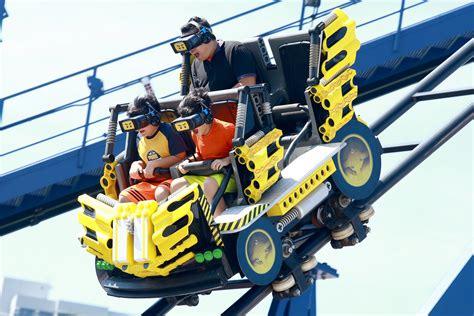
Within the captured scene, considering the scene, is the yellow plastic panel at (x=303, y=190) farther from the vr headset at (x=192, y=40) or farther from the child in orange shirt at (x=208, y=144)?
the vr headset at (x=192, y=40)

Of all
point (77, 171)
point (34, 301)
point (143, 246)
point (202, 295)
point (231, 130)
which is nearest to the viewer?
point (143, 246)

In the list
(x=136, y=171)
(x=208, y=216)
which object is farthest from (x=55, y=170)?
(x=208, y=216)

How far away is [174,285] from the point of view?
7199 mm

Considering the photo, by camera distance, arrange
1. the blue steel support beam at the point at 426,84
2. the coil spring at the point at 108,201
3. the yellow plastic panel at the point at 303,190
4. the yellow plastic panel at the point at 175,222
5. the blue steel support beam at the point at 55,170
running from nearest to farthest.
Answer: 1. the yellow plastic panel at the point at 175,222
2. the coil spring at the point at 108,201
3. the yellow plastic panel at the point at 303,190
4. the blue steel support beam at the point at 426,84
5. the blue steel support beam at the point at 55,170

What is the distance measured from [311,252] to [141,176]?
1.11 meters

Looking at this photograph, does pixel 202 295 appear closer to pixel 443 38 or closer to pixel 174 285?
pixel 174 285

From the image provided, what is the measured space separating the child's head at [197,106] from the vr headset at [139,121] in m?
0.25

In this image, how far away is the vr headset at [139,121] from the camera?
751cm

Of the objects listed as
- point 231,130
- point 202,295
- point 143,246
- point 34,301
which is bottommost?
point 34,301

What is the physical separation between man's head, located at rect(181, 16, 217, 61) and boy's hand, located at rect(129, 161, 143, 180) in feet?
2.50

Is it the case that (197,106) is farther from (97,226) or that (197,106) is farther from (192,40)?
(97,226)

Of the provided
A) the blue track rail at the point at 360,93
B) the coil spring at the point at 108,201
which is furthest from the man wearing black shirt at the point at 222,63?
the blue track rail at the point at 360,93

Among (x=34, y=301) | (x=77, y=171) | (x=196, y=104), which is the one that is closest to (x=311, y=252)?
(x=196, y=104)

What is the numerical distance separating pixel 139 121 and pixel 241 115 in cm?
59
